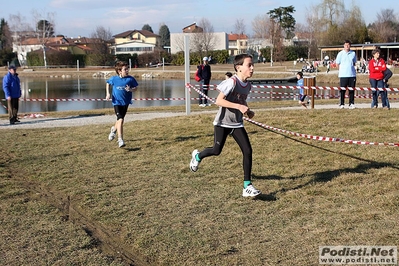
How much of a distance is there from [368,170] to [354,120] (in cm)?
401

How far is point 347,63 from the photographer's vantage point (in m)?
14.0

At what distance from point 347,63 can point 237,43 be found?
112407 mm

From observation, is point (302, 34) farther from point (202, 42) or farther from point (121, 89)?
point (121, 89)

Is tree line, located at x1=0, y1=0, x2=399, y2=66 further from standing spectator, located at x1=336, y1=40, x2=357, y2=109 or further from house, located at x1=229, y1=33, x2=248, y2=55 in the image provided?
standing spectator, located at x1=336, y1=40, x2=357, y2=109

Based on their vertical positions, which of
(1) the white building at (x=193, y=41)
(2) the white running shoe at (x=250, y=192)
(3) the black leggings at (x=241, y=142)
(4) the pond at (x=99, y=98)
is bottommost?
(4) the pond at (x=99, y=98)

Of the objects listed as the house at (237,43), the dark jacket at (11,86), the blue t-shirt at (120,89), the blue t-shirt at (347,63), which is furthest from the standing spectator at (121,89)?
the house at (237,43)

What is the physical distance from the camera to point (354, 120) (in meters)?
11.4

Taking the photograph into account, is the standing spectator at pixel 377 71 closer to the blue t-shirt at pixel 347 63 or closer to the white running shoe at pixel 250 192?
the blue t-shirt at pixel 347 63

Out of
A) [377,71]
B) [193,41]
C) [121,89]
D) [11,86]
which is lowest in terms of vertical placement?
[11,86]

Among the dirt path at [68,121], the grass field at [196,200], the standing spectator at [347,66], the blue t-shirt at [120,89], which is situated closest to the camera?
the grass field at [196,200]

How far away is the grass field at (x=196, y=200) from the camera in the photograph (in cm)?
507

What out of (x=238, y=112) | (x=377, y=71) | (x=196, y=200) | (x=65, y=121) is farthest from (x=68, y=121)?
(x=238, y=112)

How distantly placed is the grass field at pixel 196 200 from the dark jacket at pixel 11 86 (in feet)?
17.2

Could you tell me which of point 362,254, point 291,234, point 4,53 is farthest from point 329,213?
point 4,53
